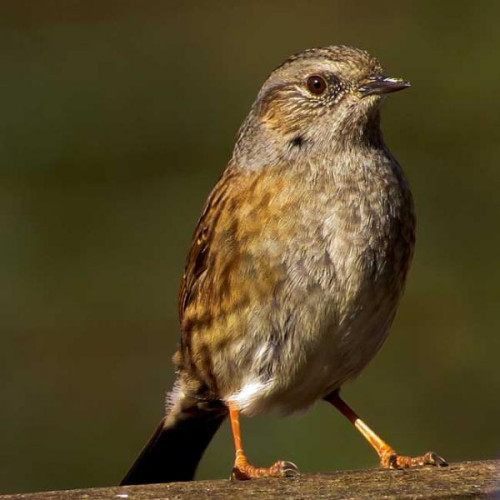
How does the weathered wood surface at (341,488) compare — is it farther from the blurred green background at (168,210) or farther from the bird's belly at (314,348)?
the blurred green background at (168,210)

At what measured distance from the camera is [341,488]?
3.46 m

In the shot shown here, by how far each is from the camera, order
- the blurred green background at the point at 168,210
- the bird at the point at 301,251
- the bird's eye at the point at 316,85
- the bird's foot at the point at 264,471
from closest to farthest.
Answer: the bird's foot at the point at 264,471 < the bird at the point at 301,251 < the bird's eye at the point at 316,85 < the blurred green background at the point at 168,210

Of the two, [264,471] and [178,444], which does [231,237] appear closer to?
[264,471]

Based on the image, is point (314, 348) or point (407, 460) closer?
point (407, 460)

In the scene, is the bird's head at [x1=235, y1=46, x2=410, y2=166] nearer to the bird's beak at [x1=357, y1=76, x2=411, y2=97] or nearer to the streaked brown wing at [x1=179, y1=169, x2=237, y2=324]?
the bird's beak at [x1=357, y1=76, x2=411, y2=97]

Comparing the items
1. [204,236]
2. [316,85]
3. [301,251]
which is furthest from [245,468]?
[316,85]

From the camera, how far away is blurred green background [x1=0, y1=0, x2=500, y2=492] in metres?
6.01

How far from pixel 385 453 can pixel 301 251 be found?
1.88ft

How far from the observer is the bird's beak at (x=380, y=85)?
4.70 m

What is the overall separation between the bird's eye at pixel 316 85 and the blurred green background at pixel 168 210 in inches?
55.4

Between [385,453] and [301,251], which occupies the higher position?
[301,251]

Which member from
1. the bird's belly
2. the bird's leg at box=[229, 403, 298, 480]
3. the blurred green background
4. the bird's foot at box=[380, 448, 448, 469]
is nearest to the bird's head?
the bird's belly

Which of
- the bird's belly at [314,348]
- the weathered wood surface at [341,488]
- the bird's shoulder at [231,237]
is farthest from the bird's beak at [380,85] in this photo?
the weathered wood surface at [341,488]

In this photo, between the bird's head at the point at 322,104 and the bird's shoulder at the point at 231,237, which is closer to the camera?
the bird's shoulder at the point at 231,237
